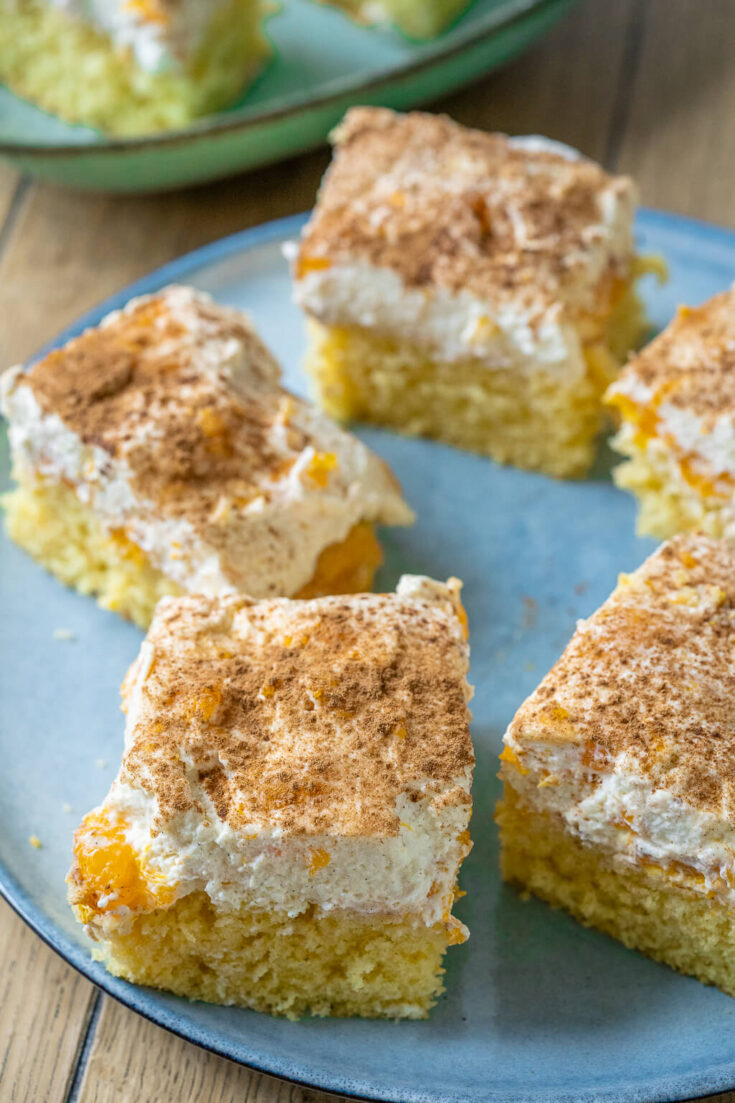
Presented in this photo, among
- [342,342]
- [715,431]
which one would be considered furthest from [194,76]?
[715,431]

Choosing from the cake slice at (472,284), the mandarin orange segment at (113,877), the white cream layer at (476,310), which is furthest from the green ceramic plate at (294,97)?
the mandarin orange segment at (113,877)

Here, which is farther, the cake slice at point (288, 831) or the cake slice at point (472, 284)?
the cake slice at point (472, 284)

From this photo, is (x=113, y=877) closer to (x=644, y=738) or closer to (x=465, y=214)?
(x=644, y=738)

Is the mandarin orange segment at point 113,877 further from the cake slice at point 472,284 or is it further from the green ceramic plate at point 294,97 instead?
the green ceramic plate at point 294,97

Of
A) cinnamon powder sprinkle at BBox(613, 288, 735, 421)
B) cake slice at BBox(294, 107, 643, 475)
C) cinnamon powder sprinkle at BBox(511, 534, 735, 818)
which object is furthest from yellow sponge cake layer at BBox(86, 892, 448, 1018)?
cake slice at BBox(294, 107, 643, 475)

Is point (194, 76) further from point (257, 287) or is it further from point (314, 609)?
point (314, 609)

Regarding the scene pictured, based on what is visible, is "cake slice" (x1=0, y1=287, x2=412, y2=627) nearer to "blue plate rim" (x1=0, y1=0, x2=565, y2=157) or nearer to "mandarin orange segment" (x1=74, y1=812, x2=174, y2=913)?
"mandarin orange segment" (x1=74, y1=812, x2=174, y2=913)

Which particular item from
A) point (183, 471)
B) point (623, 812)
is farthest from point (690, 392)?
point (183, 471)
